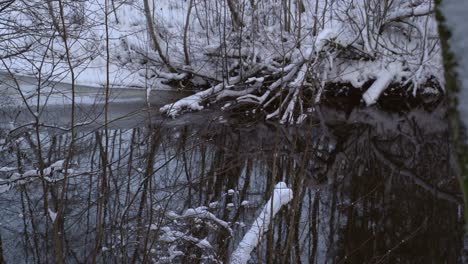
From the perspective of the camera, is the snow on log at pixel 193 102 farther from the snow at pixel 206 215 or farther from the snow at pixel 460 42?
the snow at pixel 460 42

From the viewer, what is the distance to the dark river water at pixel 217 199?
14.8ft

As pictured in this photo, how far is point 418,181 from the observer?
702 cm

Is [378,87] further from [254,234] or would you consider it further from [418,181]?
[254,234]

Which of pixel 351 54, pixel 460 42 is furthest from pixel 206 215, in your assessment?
pixel 351 54

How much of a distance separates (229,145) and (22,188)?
11.7ft

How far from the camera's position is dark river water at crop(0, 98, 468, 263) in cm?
452

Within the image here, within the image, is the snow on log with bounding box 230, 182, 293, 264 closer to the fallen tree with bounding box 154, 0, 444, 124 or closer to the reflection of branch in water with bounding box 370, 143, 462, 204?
the reflection of branch in water with bounding box 370, 143, 462, 204

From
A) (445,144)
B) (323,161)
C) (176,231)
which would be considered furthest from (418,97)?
(176,231)

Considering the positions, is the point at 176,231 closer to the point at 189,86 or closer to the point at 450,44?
the point at 450,44

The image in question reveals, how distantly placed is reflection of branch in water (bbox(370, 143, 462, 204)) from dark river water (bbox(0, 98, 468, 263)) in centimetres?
3

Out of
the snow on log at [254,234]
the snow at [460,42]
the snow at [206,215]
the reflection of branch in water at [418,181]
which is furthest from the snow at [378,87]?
the snow at [460,42]

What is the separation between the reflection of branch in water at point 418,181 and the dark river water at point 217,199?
28 mm

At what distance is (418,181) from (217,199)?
3.13 m

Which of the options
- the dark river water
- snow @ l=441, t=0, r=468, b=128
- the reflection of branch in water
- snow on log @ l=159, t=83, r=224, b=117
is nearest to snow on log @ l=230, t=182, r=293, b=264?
the dark river water
